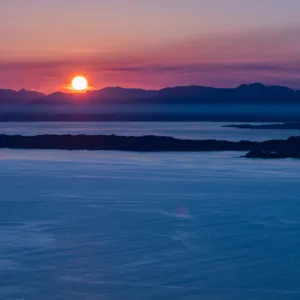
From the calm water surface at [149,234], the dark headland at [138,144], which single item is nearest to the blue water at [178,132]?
the dark headland at [138,144]

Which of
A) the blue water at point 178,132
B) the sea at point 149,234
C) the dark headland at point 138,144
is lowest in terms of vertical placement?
the sea at point 149,234

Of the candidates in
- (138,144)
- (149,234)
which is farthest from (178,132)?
(149,234)

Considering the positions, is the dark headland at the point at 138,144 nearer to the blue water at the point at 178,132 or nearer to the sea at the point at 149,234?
the blue water at the point at 178,132

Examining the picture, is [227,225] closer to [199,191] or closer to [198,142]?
[199,191]

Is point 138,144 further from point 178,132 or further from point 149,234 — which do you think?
point 149,234

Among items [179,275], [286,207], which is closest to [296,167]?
[286,207]

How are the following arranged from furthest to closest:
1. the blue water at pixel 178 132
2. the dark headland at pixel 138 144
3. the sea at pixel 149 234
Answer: the blue water at pixel 178 132 < the dark headland at pixel 138 144 < the sea at pixel 149 234
